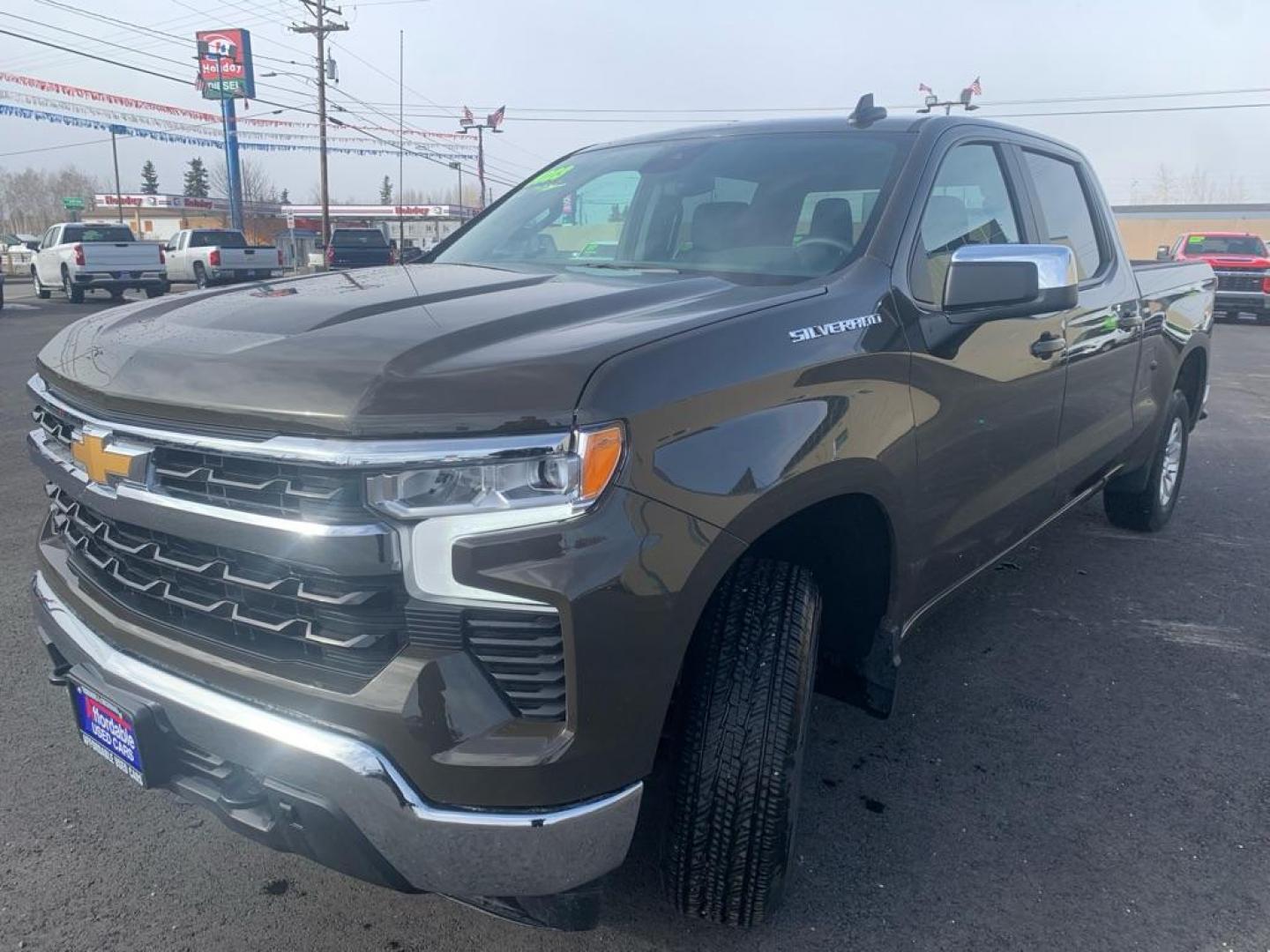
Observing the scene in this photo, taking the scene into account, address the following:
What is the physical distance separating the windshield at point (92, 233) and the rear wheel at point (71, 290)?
38.2 inches

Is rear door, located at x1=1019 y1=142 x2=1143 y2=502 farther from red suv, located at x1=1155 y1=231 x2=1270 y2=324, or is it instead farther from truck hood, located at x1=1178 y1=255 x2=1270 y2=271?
truck hood, located at x1=1178 y1=255 x2=1270 y2=271

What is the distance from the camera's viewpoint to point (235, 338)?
6.75 ft

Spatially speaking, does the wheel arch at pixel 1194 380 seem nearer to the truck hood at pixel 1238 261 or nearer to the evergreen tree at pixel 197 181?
the truck hood at pixel 1238 261

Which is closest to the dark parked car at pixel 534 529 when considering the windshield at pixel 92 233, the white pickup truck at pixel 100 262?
the white pickup truck at pixel 100 262

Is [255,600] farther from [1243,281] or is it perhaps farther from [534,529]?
[1243,281]

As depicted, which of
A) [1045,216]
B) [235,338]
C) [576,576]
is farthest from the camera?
[1045,216]

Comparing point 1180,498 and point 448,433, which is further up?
point 448,433

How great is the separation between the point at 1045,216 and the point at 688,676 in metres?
2.50

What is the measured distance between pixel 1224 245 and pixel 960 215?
65.0 feet

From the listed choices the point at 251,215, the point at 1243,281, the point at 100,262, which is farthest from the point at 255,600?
the point at 251,215

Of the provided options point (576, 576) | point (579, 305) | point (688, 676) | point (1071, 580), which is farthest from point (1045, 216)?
point (576, 576)

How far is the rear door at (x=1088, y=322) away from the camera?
357 centimetres

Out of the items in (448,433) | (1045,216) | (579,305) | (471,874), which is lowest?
(471,874)

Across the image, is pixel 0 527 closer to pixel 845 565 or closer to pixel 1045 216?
pixel 845 565
